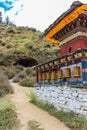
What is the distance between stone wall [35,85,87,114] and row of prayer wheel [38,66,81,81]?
1.92ft

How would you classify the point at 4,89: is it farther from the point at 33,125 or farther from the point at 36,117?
the point at 33,125

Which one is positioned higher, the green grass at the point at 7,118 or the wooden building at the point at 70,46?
the wooden building at the point at 70,46

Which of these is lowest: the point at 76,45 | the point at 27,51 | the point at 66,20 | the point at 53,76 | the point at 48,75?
the point at 53,76

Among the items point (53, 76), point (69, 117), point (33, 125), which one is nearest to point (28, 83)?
point (53, 76)

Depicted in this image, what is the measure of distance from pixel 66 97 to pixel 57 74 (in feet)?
6.57

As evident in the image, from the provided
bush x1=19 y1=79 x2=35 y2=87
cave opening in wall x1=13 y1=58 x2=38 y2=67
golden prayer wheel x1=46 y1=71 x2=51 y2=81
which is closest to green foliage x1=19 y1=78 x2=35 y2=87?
bush x1=19 y1=79 x2=35 y2=87

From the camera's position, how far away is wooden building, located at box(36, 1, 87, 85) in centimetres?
1166

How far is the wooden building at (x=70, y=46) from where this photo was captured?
459 inches

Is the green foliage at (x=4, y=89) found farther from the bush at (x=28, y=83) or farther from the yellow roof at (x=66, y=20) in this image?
the yellow roof at (x=66, y=20)

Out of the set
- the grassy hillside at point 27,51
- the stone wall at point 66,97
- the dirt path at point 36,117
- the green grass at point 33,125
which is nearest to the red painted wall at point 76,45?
the stone wall at point 66,97

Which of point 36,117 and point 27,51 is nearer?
point 36,117

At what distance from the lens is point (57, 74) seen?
14.7 metres

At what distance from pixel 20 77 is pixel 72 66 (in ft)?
60.3

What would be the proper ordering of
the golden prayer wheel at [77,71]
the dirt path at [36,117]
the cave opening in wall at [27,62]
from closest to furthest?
the dirt path at [36,117] → the golden prayer wheel at [77,71] → the cave opening in wall at [27,62]
